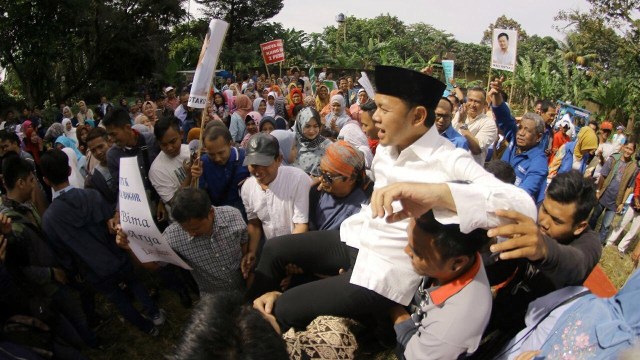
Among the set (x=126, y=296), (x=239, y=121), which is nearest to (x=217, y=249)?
(x=126, y=296)

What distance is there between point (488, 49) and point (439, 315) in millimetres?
40343

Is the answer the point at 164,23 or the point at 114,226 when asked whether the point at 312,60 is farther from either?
the point at 114,226

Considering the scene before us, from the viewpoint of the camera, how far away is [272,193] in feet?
10.3

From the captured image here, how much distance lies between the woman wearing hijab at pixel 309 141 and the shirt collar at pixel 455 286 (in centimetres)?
268

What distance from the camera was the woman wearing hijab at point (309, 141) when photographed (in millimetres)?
4352

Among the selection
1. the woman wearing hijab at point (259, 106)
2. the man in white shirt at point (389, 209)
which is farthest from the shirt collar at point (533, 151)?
the woman wearing hijab at point (259, 106)

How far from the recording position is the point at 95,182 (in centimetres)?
→ 395

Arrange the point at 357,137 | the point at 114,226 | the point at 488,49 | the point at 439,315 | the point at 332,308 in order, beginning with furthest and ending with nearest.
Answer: the point at 488,49 < the point at 357,137 < the point at 114,226 < the point at 332,308 < the point at 439,315

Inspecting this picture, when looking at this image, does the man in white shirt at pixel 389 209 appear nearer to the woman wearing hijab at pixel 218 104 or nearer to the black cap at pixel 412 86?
the black cap at pixel 412 86

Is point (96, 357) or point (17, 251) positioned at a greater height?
point (17, 251)

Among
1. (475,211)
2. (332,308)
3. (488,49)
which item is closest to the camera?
(475,211)

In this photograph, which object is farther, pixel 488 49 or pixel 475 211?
pixel 488 49

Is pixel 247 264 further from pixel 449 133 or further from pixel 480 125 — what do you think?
pixel 480 125

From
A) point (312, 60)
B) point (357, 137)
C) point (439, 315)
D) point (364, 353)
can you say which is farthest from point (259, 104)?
point (312, 60)
